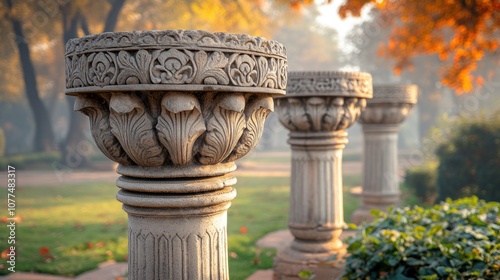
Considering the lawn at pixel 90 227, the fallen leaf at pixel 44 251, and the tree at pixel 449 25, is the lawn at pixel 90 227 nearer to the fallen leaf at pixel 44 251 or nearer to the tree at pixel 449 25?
the fallen leaf at pixel 44 251

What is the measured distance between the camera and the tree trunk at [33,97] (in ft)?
50.9

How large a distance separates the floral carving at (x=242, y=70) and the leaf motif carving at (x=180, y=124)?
160mm

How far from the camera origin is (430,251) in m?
2.62

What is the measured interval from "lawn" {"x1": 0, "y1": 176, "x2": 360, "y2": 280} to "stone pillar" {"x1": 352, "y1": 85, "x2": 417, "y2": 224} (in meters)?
0.97

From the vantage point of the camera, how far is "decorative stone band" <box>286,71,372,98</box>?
3154 mm

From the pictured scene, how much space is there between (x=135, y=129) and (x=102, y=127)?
176 millimetres

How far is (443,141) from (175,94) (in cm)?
708

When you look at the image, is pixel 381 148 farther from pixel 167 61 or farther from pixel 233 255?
pixel 167 61

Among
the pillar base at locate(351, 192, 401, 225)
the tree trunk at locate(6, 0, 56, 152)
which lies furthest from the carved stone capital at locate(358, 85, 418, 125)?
the tree trunk at locate(6, 0, 56, 152)

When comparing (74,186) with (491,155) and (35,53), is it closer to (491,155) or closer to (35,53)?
(491,155)

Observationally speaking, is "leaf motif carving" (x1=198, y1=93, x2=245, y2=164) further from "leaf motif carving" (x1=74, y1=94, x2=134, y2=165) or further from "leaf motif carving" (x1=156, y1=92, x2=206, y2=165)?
"leaf motif carving" (x1=74, y1=94, x2=134, y2=165)

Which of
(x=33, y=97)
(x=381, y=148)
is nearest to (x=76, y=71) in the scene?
(x=381, y=148)

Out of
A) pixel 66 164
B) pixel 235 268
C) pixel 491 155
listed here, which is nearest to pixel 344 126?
pixel 235 268

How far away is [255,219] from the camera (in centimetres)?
626
